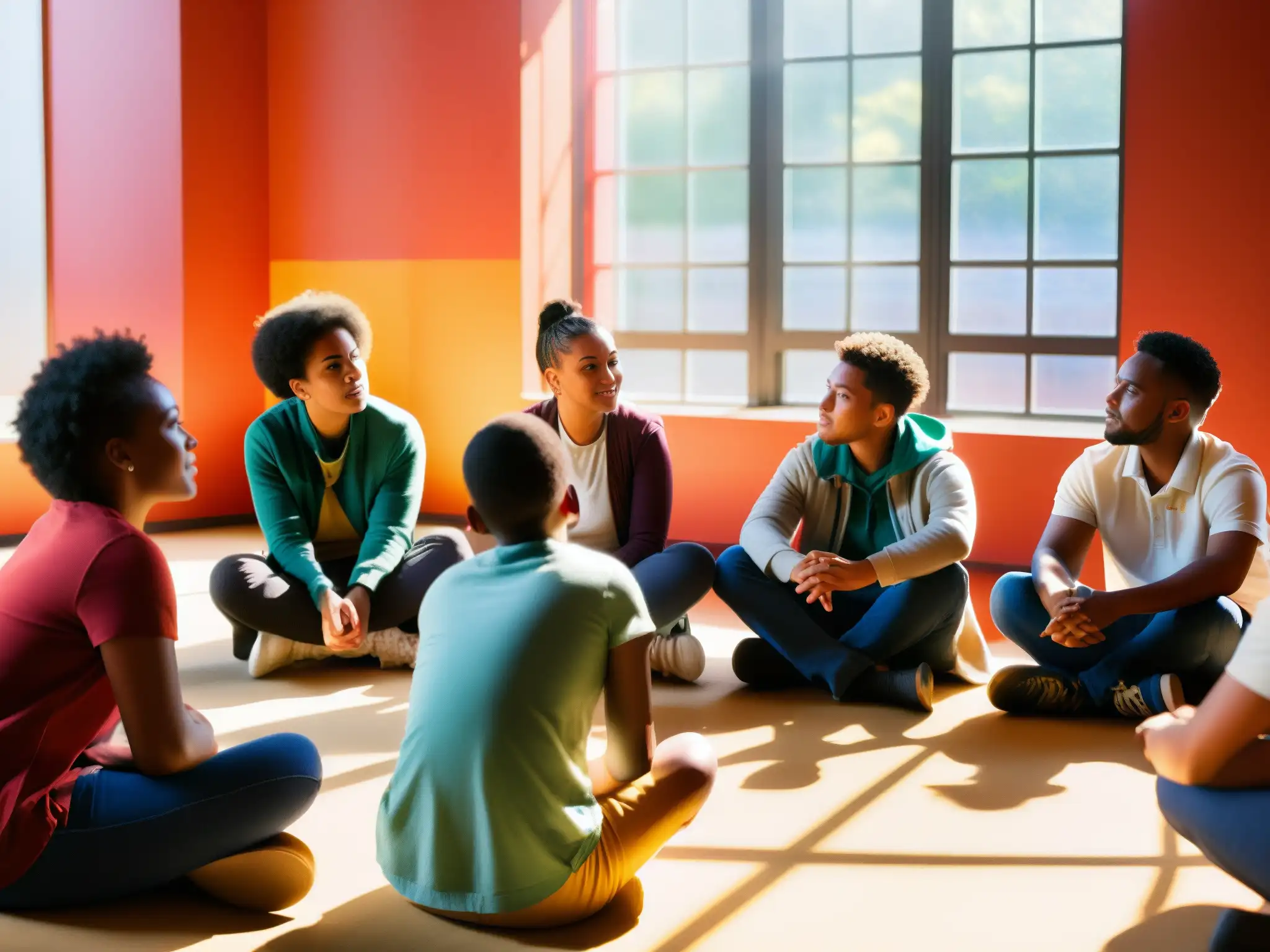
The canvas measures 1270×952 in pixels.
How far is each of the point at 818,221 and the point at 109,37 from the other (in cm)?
331

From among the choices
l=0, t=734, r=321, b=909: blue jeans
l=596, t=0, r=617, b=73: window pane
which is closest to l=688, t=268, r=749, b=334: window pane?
l=596, t=0, r=617, b=73: window pane

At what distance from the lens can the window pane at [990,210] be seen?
17.7ft

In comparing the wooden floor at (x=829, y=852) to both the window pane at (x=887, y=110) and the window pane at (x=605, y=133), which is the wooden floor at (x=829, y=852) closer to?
the window pane at (x=887, y=110)

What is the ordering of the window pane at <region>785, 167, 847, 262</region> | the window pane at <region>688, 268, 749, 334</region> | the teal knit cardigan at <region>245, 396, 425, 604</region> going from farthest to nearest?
the window pane at <region>688, 268, 749, 334</region> → the window pane at <region>785, 167, 847, 262</region> → the teal knit cardigan at <region>245, 396, 425, 604</region>

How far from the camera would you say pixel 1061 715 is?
335cm

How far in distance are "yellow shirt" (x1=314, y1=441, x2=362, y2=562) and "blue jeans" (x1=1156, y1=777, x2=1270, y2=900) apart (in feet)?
8.26

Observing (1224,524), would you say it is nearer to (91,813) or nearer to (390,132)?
(91,813)

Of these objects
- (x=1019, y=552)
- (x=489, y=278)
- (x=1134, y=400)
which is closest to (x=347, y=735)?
(x=1134, y=400)

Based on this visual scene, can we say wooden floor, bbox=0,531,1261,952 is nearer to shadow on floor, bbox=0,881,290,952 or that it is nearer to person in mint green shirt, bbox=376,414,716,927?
shadow on floor, bbox=0,881,290,952

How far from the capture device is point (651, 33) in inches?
243

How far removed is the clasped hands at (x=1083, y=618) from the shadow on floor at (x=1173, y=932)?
3.30ft

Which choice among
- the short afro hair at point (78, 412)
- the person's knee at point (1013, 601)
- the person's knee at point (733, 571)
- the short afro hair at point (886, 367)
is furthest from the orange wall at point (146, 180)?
the short afro hair at point (78, 412)

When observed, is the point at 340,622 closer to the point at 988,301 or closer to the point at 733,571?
the point at 733,571

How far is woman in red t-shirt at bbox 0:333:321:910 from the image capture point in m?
1.92
